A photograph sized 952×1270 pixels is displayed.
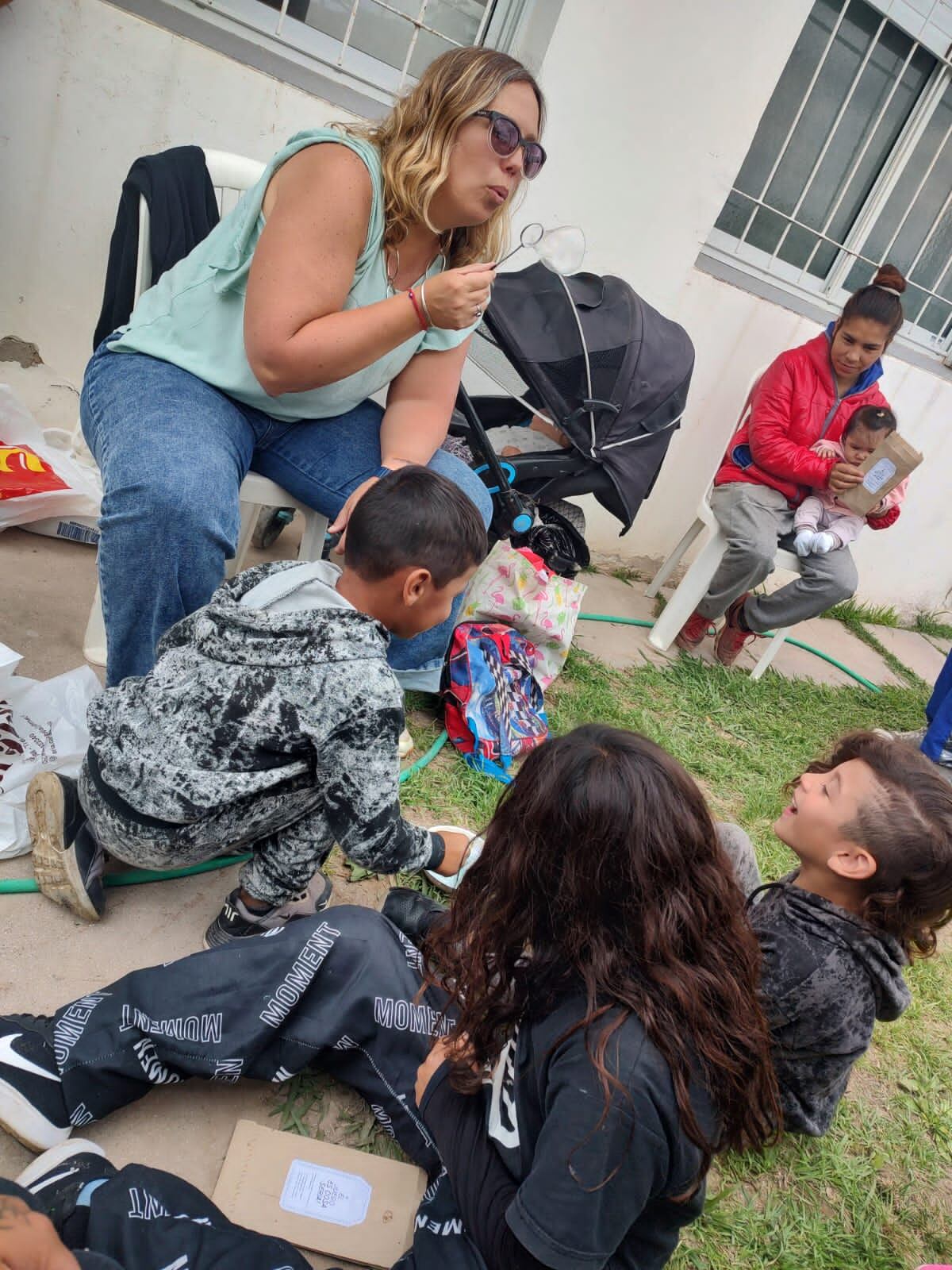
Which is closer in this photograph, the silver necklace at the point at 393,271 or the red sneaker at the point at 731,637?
the silver necklace at the point at 393,271

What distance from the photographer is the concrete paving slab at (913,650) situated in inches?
198

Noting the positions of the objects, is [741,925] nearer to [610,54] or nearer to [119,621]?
[119,621]

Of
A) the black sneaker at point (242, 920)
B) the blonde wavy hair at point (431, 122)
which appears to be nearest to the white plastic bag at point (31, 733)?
the black sneaker at point (242, 920)

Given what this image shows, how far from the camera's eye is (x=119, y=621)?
1700 mm

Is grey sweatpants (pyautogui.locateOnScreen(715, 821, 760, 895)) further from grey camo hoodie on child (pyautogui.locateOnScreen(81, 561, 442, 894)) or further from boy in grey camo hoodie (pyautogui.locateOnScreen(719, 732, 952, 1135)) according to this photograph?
grey camo hoodie on child (pyautogui.locateOnScreen(81, 561, 442, 894))

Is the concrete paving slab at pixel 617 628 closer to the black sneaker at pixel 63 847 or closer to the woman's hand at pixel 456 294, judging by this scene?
the woman's hand at pixel 456 294

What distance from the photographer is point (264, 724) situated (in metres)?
1.37

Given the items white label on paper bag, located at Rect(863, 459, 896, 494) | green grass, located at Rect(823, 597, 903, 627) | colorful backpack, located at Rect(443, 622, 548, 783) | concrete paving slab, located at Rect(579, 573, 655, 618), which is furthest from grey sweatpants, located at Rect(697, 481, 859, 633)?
green grass, located at Rect(823, 597, 903, 627)

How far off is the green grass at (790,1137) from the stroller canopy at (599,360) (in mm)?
791

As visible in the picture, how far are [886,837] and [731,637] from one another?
2470mm

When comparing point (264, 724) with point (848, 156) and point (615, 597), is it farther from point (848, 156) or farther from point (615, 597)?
point (848, 156)

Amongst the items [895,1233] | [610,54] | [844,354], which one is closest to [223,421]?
[895,1233]

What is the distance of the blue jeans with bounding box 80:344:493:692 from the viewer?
1.63 meters

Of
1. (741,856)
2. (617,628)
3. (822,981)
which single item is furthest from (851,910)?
(617,628)
